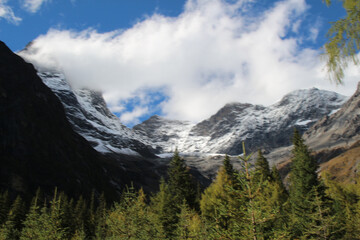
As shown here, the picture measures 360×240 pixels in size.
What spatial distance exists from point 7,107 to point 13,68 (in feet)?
78.8

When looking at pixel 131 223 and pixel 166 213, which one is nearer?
pixel 131 223

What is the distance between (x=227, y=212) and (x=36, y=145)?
9546 cm

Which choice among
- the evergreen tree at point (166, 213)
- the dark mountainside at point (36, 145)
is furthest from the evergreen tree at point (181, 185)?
the dark mountainside at point (36, 145)

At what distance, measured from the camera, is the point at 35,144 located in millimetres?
89250

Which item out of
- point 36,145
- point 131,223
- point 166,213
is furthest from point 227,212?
point 36,145

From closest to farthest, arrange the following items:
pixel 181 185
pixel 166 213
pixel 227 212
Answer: pixel 227 212
pixel 166 213
pixel 181 185

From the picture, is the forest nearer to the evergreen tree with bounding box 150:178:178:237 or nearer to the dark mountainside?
the evergreen tree with bounding box 150:178:178:237

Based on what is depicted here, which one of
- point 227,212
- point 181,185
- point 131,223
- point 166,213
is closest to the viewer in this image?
point 227,212

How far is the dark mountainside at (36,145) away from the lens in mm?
79000

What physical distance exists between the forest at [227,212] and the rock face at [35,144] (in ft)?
122

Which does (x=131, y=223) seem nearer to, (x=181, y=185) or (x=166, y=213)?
(x=166, y=213)

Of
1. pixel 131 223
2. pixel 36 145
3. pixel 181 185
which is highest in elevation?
pixel 36 145

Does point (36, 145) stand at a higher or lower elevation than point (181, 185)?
higher

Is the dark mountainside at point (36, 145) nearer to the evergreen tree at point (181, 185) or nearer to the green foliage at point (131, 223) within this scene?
the evergreen tree at point (181, 185)
